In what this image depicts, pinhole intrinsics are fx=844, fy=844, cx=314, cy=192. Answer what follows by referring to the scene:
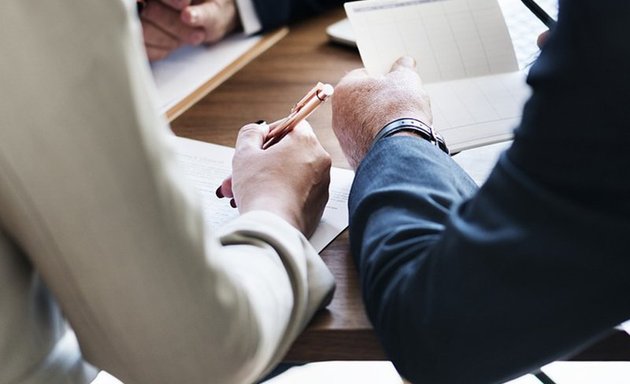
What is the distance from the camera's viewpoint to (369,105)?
906 millimetres

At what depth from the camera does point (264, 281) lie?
25.7 inches

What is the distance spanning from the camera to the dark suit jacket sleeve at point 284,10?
1.35 m

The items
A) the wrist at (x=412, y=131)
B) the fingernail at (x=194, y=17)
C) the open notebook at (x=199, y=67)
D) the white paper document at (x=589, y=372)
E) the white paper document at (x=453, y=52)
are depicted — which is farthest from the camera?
the white paper document at (x=589, y=372)

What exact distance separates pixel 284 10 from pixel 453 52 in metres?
0.37

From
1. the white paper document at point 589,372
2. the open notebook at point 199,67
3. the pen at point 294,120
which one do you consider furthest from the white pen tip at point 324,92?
the white paper document at point 589,372

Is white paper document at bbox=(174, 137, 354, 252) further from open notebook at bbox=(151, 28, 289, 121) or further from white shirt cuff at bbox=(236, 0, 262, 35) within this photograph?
white shirt cuff at bbox=(236, 0, 262, 35)

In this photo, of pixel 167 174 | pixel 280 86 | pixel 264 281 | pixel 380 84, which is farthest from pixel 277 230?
pixel 280 86

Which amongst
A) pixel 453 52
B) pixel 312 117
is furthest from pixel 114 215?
pixel 453 52

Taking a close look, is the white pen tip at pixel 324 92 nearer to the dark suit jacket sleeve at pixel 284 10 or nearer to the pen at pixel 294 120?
the pen at pixel 294 120

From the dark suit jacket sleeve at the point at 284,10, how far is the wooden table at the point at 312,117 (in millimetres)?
25

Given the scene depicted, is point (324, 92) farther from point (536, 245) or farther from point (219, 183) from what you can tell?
point (536, 245)

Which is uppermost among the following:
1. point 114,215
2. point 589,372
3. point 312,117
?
point 114,215

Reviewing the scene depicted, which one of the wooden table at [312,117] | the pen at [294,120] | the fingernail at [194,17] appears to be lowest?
the wooden table at [312,117]

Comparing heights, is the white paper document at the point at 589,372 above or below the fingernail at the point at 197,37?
below
